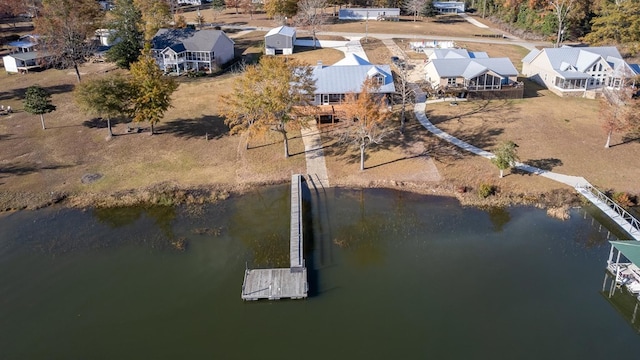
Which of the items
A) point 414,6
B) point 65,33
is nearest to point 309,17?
point 414,6

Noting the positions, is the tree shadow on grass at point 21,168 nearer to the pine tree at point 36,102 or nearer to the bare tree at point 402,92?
the pine tree at point 36,102

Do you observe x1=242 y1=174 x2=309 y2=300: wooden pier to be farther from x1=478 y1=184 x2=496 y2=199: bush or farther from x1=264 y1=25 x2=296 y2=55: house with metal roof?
x1=264 y1=25 x2=296 y2=55: house with metal roof

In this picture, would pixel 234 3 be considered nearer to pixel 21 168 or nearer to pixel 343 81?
pixel 343 81

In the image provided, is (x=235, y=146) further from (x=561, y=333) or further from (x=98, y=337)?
(x=561, y=333)

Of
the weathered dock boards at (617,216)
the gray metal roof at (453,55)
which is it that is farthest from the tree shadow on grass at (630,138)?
the gray metal roof at (453,55)

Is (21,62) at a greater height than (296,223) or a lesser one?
greater

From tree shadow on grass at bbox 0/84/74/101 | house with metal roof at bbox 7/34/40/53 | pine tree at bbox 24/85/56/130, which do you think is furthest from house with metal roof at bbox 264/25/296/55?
house with metal roof at bbox 7/34/40/53
